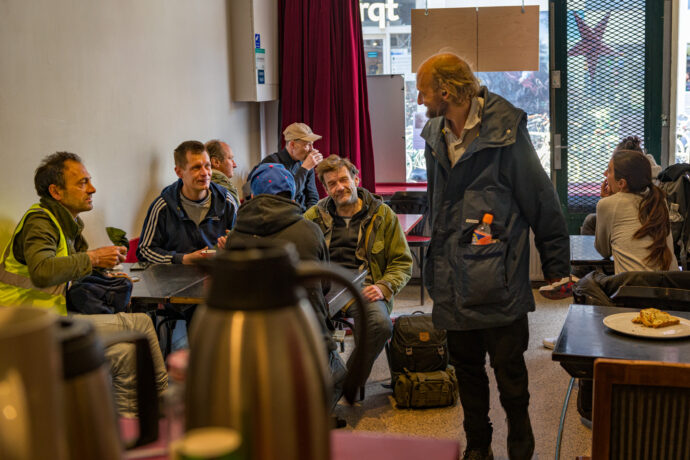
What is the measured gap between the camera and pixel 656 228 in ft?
11.8

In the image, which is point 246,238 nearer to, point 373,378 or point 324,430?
point 373,378

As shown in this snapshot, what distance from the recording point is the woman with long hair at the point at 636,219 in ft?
11.8

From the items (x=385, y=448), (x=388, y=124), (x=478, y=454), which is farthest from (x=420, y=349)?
(x=388, y=124)

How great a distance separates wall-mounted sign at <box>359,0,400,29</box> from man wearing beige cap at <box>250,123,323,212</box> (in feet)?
4.95

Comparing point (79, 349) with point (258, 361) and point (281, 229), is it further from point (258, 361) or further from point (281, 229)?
point (281, 229)

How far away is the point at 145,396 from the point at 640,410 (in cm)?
120

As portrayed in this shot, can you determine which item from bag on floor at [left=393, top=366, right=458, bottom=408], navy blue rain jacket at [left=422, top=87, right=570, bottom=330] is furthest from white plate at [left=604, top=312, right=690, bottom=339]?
bag on floor at [left=393, top=366, right=458, bottom=408]

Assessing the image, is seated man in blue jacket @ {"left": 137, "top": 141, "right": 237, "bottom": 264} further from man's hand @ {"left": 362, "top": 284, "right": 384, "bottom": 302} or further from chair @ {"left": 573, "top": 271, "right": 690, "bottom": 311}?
chair @ {"left": 573, "top": 271, "right": 690, "bottom": 311}

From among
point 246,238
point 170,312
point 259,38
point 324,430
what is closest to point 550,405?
point 246,238

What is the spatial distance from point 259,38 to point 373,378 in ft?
10.2

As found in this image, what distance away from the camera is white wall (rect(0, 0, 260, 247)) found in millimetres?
3381

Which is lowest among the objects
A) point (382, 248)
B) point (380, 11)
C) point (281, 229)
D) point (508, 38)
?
point (382, 248)

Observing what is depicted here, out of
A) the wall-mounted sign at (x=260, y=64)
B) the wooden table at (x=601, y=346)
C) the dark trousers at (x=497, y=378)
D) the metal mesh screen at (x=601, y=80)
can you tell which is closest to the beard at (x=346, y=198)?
the dark trousers at (x=497, y=378)

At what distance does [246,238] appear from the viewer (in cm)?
299
